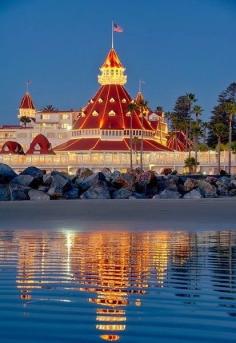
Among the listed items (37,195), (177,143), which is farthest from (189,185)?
(177,143)

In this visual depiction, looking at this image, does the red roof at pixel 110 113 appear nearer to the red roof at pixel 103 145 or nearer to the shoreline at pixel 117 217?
the red roof at pixel 103 145

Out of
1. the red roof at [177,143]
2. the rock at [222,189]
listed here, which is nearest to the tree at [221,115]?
the red roof at [177,143]

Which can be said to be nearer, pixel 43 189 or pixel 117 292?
pixel 117 292

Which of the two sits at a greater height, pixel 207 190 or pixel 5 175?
pixel 5 175

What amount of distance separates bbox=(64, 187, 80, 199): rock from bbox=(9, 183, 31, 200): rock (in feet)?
8.18

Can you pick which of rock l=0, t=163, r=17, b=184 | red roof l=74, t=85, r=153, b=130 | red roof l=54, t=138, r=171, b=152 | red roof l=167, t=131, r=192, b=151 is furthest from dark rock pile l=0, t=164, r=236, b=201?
red roof l=167, t=131, r=192, b=151

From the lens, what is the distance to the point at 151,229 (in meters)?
19.0

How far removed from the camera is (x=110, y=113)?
9931 cm

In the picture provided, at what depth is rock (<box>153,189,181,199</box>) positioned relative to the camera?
41.0m

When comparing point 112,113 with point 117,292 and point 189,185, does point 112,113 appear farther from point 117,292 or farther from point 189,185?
point 117,292

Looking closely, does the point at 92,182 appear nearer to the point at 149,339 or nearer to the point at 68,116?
the point at 149,339

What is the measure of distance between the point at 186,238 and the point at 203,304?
8718 millimetres

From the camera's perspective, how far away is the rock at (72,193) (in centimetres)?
3841

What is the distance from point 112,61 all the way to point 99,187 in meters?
70.8
